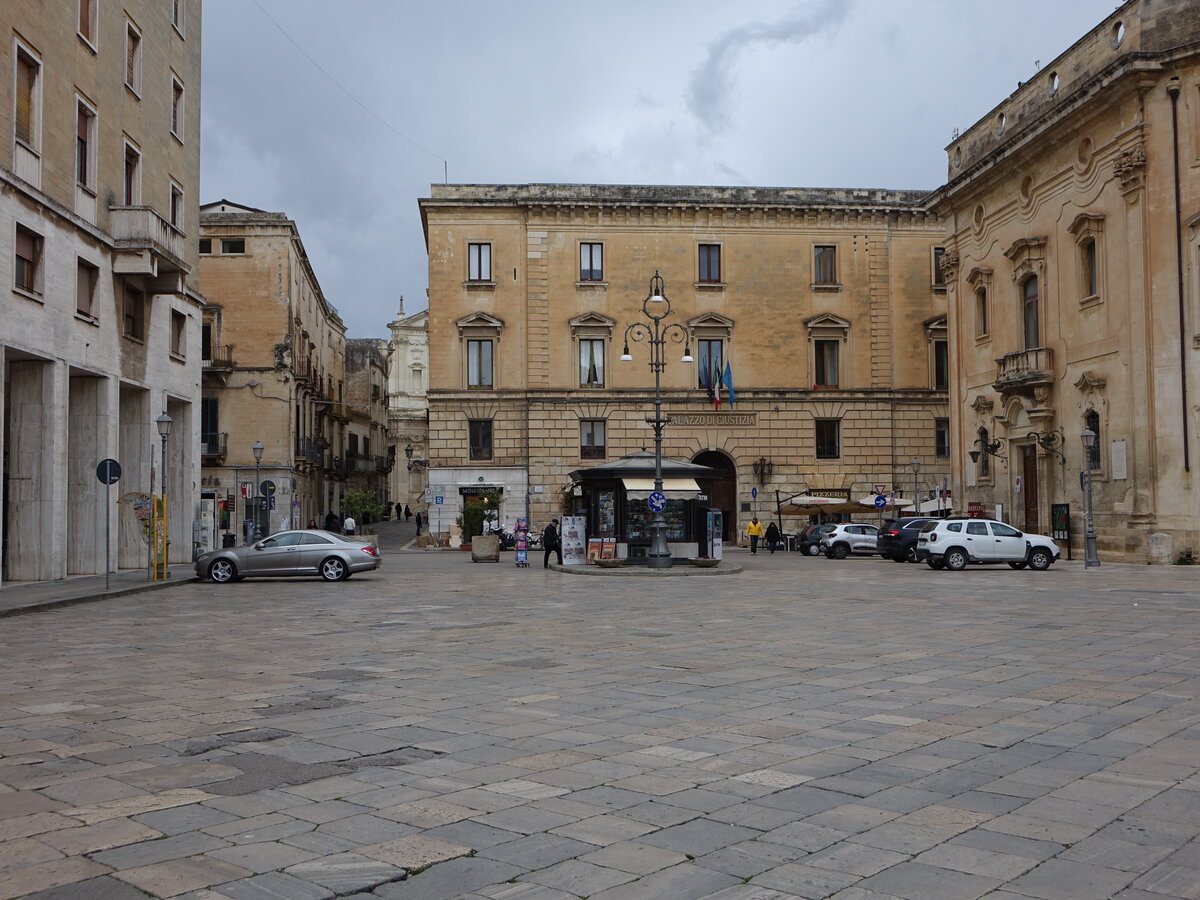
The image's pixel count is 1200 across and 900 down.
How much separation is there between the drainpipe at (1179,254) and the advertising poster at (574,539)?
16729 mm

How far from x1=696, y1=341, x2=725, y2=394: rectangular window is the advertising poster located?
63.8 ft

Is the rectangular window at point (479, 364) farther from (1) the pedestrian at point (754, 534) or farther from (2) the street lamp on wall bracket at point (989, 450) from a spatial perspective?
(2) the street lamp on wall bracket at point (989, 450)

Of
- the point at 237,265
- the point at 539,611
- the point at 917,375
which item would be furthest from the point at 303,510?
the point at 539,611

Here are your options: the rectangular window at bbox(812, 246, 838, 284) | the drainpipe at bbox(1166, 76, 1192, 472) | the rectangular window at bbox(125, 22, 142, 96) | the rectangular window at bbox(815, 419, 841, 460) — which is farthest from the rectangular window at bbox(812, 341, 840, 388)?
the rectangular window at bbox(125, 22, 142, 96)

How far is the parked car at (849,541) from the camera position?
4356 cm

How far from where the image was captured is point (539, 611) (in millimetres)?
18750

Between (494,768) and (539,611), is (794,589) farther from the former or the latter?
(494,768)

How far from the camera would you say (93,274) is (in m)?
27.3

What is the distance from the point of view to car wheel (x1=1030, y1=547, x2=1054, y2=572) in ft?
104

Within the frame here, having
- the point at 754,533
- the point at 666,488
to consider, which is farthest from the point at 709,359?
the point at 666,488

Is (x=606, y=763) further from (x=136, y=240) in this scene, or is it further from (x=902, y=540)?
(x=902, y=540)

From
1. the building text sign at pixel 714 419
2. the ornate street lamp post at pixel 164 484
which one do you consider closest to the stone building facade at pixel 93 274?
the ornate street lamp post at pixel 164 484

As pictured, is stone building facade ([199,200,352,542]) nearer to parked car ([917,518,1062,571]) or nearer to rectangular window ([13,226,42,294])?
rectangular window ([13,226,42,294])

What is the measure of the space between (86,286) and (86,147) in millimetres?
3262
